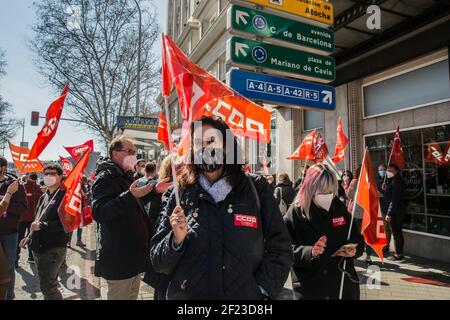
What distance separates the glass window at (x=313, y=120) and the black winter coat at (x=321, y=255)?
941 centimetres

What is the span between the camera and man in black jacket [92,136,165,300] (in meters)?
3.17

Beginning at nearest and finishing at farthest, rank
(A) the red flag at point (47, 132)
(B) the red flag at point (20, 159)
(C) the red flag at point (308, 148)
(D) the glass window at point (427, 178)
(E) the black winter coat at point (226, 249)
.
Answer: (E) the black winter coat at point (226, 249), (A) the red flag at point (47, 132), (D) the glass window at point (427, 178), (C) the red flag at point (308, 148), (B) the red flag at point (20, 159)

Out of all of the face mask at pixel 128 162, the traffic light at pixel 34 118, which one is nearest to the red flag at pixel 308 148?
the face mask at pixel 128 162

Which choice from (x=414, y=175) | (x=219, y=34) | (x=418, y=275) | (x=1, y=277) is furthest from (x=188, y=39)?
(x=1, y=277)

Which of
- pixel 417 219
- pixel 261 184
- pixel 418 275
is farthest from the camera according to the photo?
pixel 417 219

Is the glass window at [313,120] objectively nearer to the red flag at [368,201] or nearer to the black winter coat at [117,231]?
the red flag at [368,201]

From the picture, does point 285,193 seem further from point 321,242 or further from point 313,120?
point 313,120

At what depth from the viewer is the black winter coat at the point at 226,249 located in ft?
6.17

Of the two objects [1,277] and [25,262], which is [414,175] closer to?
[1,277]

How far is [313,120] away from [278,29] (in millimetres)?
7874

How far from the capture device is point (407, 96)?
865 centimetres
